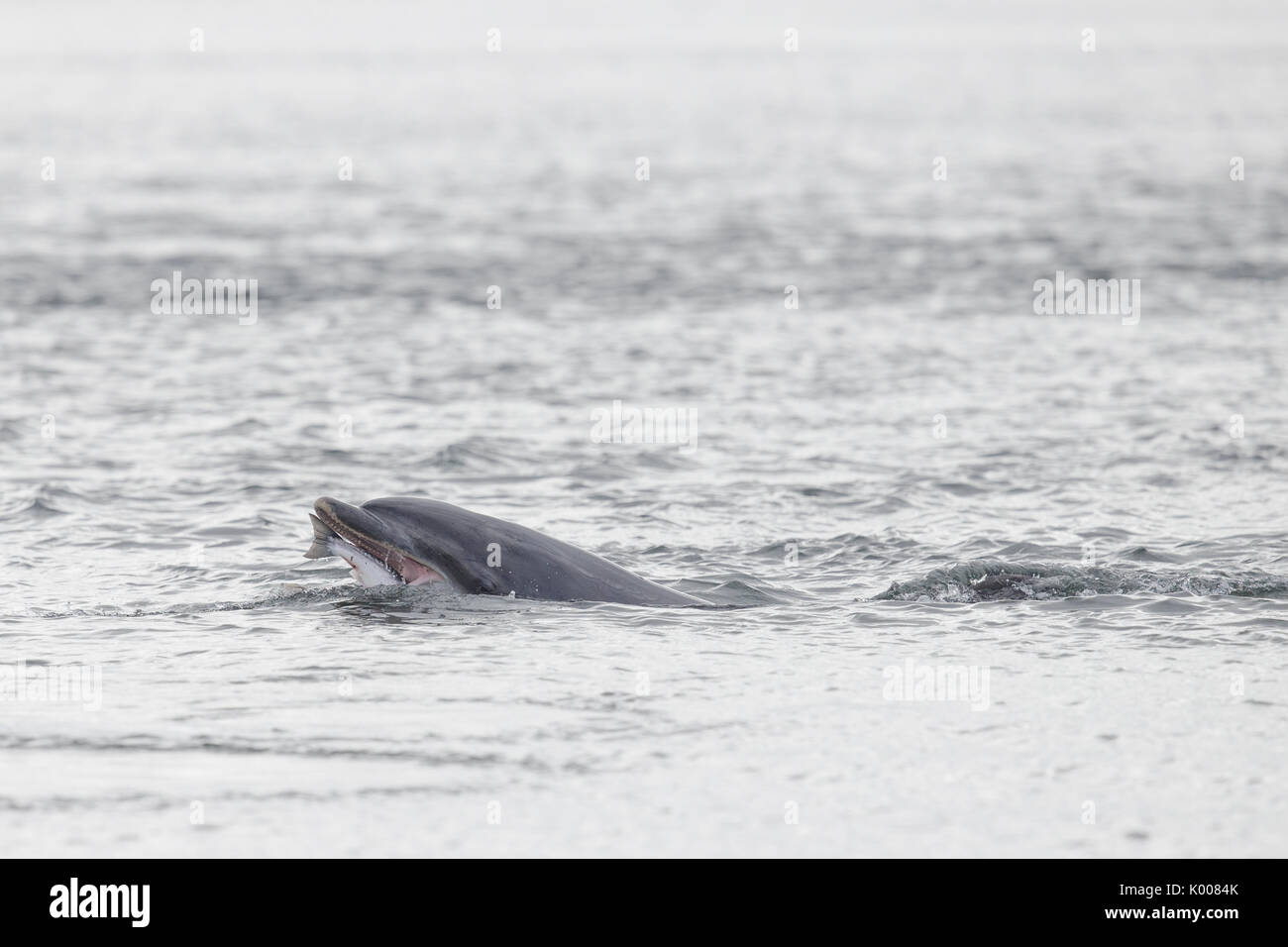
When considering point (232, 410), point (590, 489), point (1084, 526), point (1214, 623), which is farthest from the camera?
point (232, 410)

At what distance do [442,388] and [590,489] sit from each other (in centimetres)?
573

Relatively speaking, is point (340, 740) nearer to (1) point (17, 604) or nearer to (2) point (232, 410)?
(1) point (17, 604)

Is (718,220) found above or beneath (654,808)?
above

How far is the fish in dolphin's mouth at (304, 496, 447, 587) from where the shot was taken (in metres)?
14.2

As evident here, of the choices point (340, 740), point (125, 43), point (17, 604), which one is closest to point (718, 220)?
point (17, 604)

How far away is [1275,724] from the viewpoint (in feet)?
39.5
